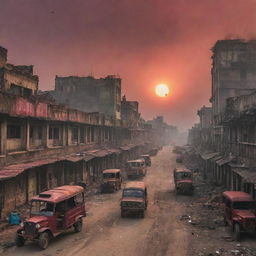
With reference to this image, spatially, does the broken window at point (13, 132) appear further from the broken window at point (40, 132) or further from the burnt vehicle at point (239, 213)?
the burnt vehicle at point (239, 213)

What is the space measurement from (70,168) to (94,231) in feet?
49.4

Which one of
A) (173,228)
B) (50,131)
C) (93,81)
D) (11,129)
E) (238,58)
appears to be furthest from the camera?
(93,81)

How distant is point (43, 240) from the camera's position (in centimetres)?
1430

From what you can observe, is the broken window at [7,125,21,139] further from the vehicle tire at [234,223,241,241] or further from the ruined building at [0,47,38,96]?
the vehicle tire at [234,223,241,241]

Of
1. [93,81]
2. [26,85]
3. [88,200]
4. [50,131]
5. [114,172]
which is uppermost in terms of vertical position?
[93,81]

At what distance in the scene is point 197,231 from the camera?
1731cm

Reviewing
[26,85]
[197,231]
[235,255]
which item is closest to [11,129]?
[26,85]

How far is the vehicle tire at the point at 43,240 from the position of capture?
14.2 metres

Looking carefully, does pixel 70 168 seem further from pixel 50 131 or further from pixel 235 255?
pixel 235 255

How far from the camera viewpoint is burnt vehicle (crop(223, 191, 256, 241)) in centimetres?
1542

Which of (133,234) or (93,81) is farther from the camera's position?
(93,81)

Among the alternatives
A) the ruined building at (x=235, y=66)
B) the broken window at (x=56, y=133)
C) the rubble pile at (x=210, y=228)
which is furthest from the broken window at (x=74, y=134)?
the ruined building at (x=235, y=66)

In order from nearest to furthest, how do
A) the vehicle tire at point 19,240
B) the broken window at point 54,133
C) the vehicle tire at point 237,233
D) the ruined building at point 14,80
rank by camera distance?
the vehicle tire at point 19,240 → the vehicle tire at point 237,233 → the ruined building at point 14,80 → the broken window at point 54,133

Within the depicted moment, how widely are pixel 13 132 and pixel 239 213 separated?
1774 centimetres
